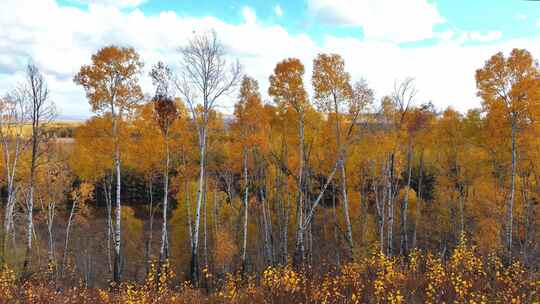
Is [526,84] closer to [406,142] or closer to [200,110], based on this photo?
[406,142]

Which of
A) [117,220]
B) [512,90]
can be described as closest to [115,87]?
[117,220]

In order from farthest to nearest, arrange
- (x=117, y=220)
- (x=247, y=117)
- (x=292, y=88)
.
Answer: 1. (x=247, y=117)
2. (x=292, y=88)
3. (x=117, y=220)

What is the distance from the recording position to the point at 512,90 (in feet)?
52.5

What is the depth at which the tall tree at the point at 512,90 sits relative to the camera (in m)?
15.7

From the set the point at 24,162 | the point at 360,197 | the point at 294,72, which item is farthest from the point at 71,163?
the point at 360,197

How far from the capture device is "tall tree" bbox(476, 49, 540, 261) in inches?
618

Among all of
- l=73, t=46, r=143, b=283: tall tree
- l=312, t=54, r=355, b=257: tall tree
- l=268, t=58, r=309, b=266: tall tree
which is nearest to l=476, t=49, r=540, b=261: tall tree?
l=312, t=54, r=355, b=257: tall tree

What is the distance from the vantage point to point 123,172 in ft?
154

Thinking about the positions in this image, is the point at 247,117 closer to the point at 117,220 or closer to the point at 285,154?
the point at 285,154

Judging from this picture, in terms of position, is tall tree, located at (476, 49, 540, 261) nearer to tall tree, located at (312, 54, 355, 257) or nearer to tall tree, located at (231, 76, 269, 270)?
tall tree, located at (312, 54, 355, 257)

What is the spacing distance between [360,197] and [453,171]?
6.88 m

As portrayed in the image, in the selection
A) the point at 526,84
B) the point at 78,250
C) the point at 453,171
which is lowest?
the point at 78,250

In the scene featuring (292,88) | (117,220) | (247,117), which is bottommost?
(117,220)

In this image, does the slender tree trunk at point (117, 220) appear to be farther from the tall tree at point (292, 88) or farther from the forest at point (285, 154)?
the tall tree at point (292, 88)
